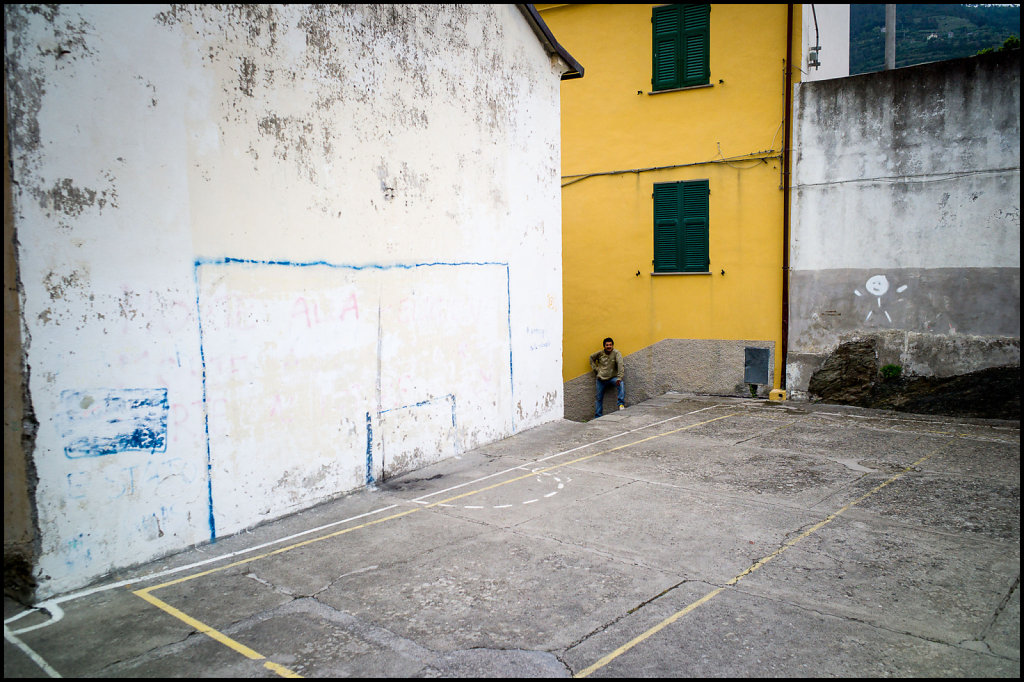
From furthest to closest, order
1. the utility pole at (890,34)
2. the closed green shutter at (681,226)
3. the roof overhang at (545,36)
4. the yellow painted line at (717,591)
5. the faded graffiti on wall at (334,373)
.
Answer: the utility pole at (890,34), the closed green shutter at (681,226), the roof overhang at (545,36), the faded graffiti on wall at (334,373), the yellow painted line at (717,591)

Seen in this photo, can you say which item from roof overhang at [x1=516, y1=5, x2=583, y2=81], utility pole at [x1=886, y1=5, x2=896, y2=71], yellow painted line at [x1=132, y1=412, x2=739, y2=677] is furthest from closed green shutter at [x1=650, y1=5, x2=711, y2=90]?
yellow painted line at [x1=132, y1=412, x2=739, y2=677]

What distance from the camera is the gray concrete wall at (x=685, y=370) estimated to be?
11695 millimetres

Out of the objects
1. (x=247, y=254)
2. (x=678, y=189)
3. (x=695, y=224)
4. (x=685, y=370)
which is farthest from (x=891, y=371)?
(x=247, y=254)

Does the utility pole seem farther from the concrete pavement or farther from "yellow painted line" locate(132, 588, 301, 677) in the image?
"yellow painted line" locate(132, 588, 301, 677)

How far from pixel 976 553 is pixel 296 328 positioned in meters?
5.55

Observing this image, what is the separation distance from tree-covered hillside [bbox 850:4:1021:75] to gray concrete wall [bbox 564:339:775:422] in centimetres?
1237

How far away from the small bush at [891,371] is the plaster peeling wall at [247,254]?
18.9 ft

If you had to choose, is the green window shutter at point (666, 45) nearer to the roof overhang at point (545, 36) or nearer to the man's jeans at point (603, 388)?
the roof overhang at point (545, 36)

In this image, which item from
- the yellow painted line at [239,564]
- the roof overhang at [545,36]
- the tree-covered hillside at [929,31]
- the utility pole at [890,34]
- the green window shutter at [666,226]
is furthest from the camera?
the tree-covered hillside at [929,31]

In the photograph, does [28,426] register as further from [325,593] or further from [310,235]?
[310,235]

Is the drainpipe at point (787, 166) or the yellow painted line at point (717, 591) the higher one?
the drainpipe at point (787, 166)

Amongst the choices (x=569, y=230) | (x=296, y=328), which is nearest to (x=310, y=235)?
(x=296, y=328)

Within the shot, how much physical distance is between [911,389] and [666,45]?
6756mm

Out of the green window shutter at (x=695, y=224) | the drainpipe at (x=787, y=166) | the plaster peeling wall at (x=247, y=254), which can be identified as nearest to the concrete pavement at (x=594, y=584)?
the plaster peeling wall at (x=247, y=254)
